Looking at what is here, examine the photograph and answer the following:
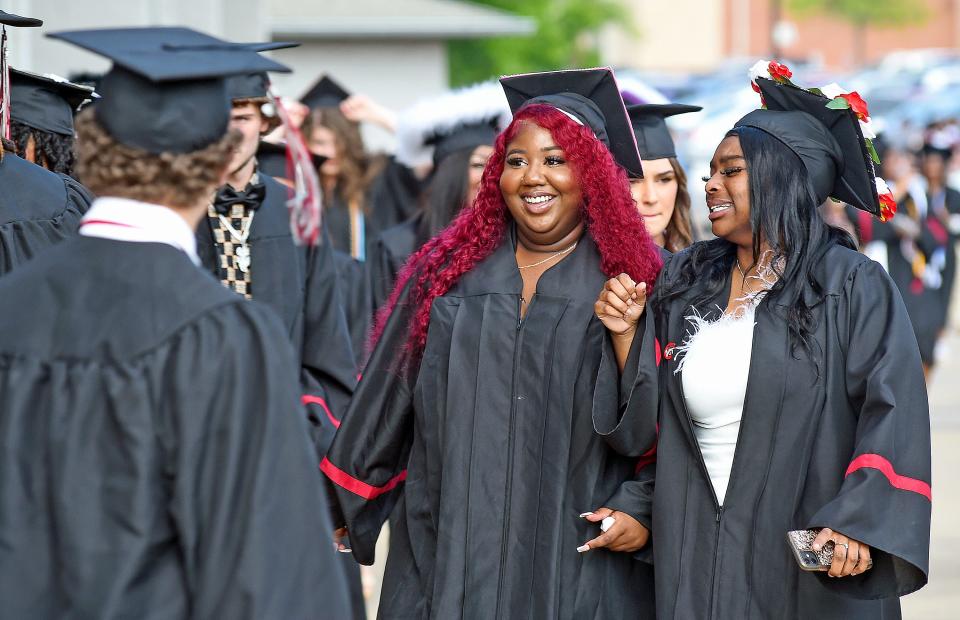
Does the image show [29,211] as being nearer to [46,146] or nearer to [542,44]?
[46,146]

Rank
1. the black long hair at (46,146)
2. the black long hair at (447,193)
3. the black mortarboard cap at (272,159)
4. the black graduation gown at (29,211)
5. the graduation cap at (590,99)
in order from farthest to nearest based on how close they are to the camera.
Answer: the black long hair at (447,193) < the black mortarboard cap at (272,159) < the black long hair at (46,146) < the graduation cap at (590,99) < the black graduation gown at (29,211)

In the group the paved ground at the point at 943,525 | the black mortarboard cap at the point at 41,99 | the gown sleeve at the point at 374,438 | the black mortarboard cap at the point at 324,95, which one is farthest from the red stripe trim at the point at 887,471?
the black mortarboard cap at the point at 324,95

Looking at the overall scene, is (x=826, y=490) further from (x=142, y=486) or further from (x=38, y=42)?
(x=38, y=42)

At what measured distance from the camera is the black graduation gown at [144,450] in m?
2.45

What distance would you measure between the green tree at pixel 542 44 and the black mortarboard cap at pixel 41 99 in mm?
17302

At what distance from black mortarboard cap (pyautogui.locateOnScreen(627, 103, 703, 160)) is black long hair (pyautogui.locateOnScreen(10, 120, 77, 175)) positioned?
196cm

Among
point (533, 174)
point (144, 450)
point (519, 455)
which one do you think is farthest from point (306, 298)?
point (144, 450)

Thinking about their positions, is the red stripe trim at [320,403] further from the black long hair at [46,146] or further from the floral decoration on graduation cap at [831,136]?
the floral decoration on graduation cap at [831,136]

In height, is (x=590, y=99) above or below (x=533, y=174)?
above

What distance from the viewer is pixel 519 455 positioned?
12.7ft

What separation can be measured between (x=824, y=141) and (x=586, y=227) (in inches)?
26.6

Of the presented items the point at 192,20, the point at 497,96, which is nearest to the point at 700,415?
the point at 497,96

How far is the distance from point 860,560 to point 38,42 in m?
7.56

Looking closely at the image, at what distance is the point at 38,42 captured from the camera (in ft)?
31.9
